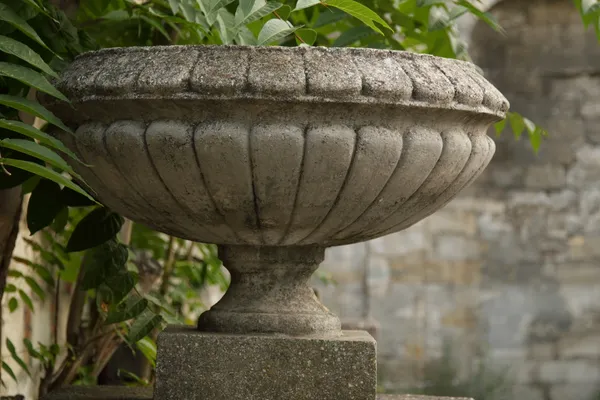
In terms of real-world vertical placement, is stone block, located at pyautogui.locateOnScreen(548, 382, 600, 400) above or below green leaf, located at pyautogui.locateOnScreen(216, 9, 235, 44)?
below

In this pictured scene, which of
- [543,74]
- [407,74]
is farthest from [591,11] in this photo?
[543,74]

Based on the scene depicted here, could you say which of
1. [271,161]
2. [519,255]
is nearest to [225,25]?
[271,161]

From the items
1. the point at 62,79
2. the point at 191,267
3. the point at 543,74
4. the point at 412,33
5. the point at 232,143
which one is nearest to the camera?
the point at 232,143

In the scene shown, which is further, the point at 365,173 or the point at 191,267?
the point at 191,267

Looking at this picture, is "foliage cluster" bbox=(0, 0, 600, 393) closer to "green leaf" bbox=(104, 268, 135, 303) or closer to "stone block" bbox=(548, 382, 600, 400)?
"green leaf" bbox=(104, 268, 135, 303)

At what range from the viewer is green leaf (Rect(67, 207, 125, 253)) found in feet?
6.40

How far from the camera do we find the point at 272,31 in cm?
153

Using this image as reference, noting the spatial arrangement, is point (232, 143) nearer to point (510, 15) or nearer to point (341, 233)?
point (341, 233)

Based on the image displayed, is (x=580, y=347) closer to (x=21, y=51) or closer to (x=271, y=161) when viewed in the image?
(x=271, y=161)

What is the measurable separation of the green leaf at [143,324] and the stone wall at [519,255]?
5.30 metres

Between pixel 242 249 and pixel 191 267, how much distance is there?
176 centimetres

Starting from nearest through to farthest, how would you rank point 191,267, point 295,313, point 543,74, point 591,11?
1. point 295,313
2. point 591,11
3. point 191,267
4. point 543,74

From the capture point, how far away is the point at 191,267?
360 centimetres

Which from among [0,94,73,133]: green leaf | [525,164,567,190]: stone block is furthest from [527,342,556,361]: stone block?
[0,94,73,133]: green leaf
